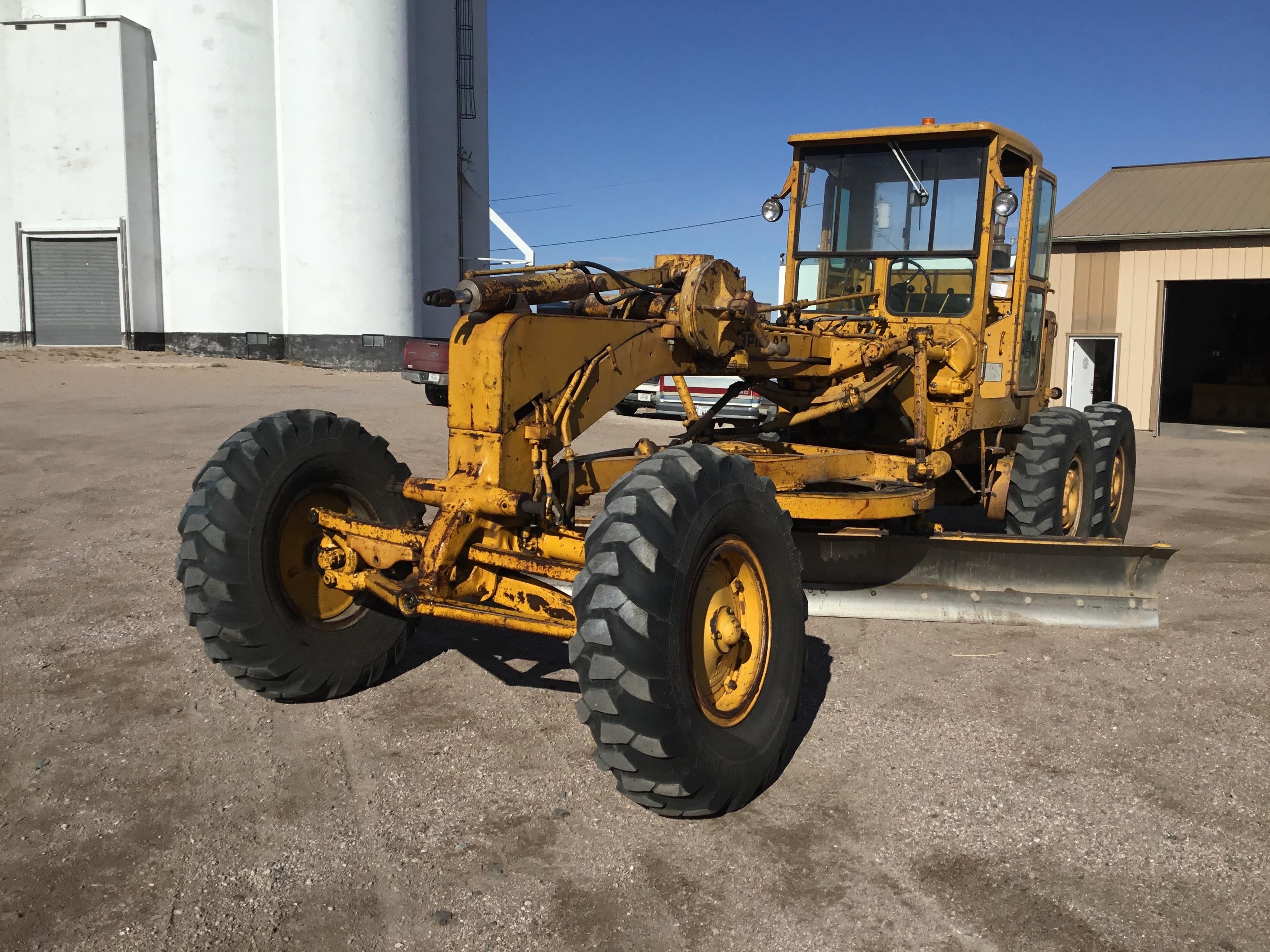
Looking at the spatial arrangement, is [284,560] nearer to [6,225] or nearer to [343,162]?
[343,162]

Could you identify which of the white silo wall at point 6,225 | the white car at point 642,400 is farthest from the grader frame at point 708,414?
the white silo wall at point 6,225

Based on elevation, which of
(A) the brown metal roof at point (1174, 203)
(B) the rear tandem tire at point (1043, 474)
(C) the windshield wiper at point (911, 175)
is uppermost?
(A) the brown metal roof at point (1174, 203)

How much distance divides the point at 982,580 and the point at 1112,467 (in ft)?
9.22

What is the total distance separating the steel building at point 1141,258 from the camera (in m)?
18.9

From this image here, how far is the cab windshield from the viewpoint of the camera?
268 inches

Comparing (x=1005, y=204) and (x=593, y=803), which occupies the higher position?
(x=1005, y=204)

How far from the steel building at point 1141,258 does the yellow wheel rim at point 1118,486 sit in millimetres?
11588

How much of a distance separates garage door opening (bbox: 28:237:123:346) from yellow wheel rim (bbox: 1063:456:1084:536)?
2418cm

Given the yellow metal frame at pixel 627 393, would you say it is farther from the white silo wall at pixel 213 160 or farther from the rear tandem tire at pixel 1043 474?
the white silo wall at pixel 213 160

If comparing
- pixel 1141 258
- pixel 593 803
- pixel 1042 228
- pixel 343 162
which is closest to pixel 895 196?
pixel 1042 228

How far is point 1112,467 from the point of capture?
330 inches

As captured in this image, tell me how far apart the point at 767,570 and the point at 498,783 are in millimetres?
1324

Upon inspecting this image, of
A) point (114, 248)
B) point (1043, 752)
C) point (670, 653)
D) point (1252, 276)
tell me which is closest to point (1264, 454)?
point (1252, 276)

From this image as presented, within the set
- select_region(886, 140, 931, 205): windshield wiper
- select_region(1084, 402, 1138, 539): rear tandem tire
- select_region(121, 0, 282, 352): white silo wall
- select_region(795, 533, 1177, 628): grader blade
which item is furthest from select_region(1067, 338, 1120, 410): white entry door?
select_region(121, 0, 282, 352): white silo wall
